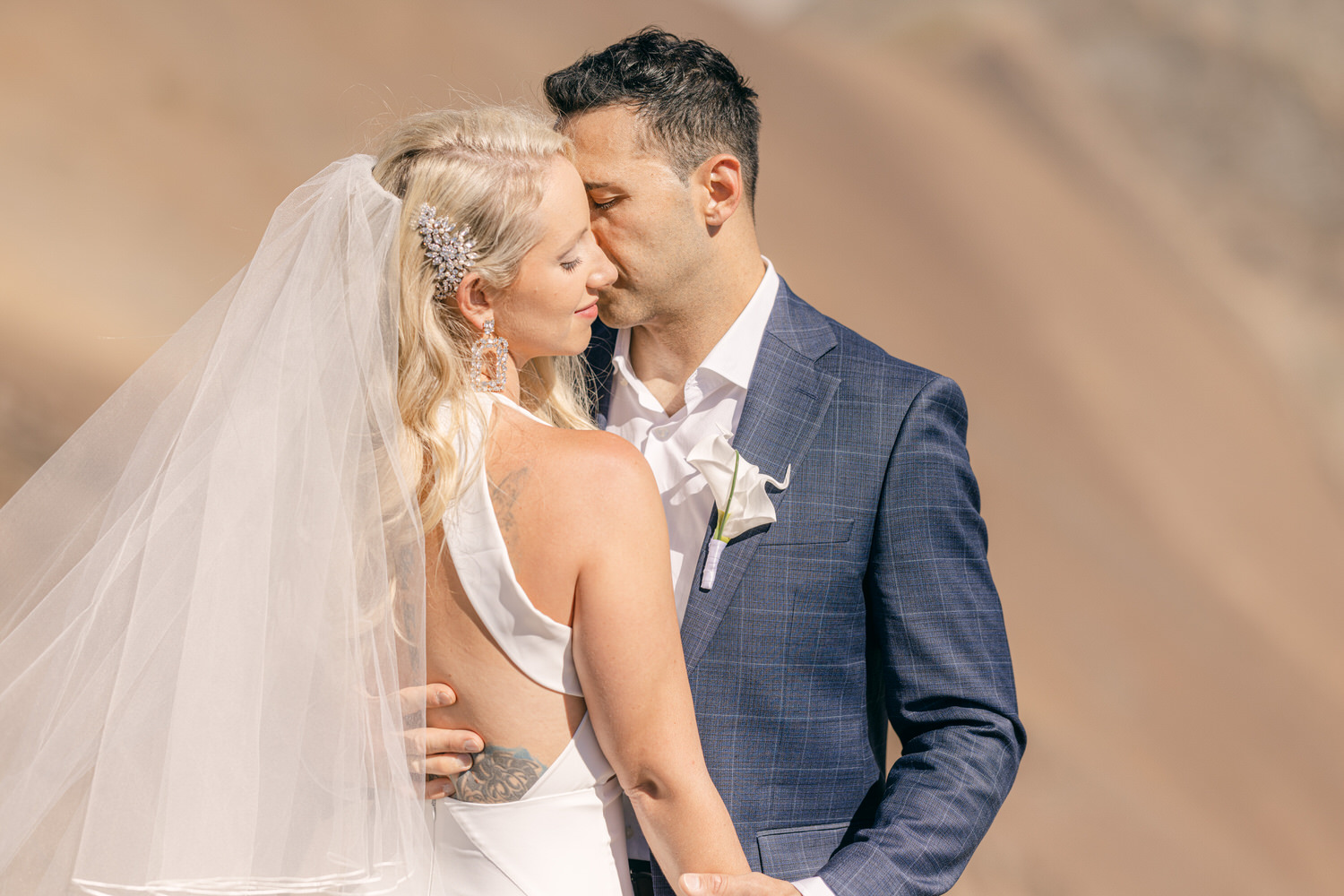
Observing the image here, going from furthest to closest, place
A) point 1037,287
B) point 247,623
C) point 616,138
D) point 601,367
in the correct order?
point 1037,287 → point 601,367 → point 616,138 → point 247,623

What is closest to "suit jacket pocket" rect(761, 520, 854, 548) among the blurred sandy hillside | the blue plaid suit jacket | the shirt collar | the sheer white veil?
the blue plaid suit jacket

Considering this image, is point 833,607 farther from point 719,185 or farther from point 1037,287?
point 1037,287

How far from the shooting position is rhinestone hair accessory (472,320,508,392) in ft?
3.19

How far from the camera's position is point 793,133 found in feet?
10.7

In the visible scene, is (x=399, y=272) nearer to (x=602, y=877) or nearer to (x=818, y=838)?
(x=602, y=877)

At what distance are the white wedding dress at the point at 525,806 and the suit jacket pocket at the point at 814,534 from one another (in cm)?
32

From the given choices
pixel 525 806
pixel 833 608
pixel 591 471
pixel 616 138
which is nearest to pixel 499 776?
pixel 525 806

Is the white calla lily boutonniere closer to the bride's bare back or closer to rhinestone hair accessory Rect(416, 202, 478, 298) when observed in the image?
the bride's bare back

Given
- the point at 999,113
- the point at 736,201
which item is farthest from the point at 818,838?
the point at 999,113

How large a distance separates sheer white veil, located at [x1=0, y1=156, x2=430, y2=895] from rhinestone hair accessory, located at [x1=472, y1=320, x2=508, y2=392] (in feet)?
0.27

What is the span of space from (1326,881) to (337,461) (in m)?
3.11

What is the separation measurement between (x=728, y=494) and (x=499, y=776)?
385 mm

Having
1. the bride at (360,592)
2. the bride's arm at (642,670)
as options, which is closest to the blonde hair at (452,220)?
the bride at (360,592)

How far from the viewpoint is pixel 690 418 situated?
1299mm
